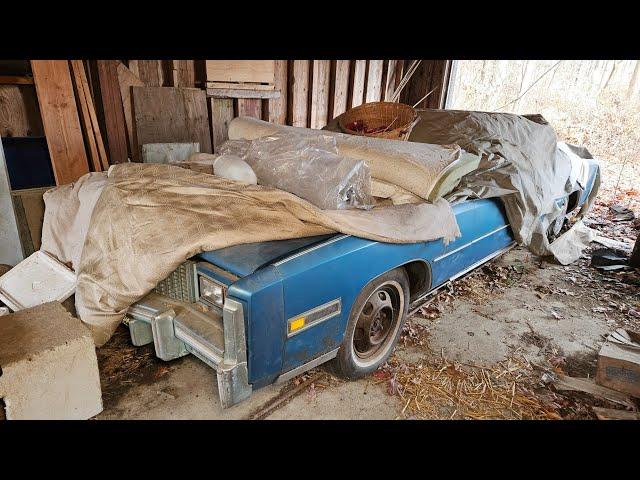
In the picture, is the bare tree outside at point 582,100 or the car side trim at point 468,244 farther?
the bare tree outside at point 582,100

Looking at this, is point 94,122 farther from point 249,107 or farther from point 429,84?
point 429,84

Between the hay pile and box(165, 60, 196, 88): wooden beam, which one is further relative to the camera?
box(165, 60, 196, 88): wooden beam

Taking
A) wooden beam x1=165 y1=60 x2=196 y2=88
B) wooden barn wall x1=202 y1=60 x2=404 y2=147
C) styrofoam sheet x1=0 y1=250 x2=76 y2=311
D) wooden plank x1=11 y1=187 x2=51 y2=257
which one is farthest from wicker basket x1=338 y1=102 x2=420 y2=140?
wooden plank x1=11 y1=187 x2=51 y2=257

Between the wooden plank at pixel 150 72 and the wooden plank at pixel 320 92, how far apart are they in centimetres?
279

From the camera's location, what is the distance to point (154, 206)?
2291 millimetres

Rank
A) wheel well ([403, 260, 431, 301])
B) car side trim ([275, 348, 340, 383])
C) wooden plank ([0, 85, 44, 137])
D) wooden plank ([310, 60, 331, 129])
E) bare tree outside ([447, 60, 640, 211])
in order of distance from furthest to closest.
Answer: bare tree outside ([447, 60, 640, 211])
wooden plank ([310, 60, 331, 129])
wooden plank ([0, 85, 44, 137])
wheel well ([403, 260, 431, 301])
car side trim ([275, 348, 340, 383])

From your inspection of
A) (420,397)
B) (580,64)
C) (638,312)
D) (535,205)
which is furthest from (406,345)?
(580,64)

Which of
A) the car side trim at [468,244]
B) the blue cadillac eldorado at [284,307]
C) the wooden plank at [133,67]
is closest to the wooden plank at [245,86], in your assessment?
the wooden plank at [133,67]

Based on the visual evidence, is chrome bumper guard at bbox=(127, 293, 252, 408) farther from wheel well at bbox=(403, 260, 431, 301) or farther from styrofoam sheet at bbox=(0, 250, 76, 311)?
wheel well at bbox=(403, 260, 431, 301)

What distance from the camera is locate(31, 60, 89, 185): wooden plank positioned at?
12.5ft

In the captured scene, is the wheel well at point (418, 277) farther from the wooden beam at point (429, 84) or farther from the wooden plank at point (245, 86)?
the wooden beam at point (429, 84)

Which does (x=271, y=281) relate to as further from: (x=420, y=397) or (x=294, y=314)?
(x=420, y=397)

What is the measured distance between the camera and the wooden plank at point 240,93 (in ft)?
17.6

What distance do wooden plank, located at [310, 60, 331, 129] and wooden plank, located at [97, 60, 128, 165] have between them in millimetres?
3384
